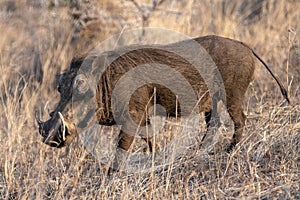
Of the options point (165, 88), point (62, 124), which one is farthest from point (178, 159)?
point (62, 124)

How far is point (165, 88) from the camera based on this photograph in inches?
161

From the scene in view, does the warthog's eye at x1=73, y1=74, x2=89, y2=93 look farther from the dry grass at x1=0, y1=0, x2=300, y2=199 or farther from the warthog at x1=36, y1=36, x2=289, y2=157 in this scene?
the dry grass at x1=0, y1=0, x2=300, y2=199

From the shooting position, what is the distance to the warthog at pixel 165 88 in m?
3.91

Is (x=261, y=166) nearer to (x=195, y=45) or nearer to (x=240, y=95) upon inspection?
(x=240, y=95)

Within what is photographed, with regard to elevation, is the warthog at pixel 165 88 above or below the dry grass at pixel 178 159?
above

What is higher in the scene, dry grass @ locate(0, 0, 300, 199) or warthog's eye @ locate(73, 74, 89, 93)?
warthog's eye @ locate(73, 74, 89, 93)

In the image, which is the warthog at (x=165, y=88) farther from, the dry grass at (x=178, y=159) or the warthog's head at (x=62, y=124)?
the dry grass at (x=178, y=159)

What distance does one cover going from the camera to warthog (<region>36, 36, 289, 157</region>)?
391 centimetres

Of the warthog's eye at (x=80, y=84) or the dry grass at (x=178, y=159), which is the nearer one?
the dry grass at (x=178, y=159)

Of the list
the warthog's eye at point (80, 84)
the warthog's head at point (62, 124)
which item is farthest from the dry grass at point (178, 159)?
the warthog's eye at point (80, 84)

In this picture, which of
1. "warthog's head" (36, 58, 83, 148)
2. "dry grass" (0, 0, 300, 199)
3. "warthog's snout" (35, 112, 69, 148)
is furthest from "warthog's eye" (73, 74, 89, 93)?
"dry grass" (0, 0, 300, 199)

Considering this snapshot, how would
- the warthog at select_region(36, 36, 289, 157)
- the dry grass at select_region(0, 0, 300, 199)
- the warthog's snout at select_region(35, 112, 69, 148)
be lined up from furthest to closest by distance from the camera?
1. the warthog at select_region(36, 36, 289, 157)
2. the warthog's snout at select_region(35, 112, 69, 148)
3. the dry grass at select_region(0, 0, 300, 199)

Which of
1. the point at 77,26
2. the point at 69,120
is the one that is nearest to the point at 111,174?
the point at 69,120

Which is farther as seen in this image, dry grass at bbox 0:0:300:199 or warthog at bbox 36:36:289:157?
warthog at bbox 36:36:289:157
